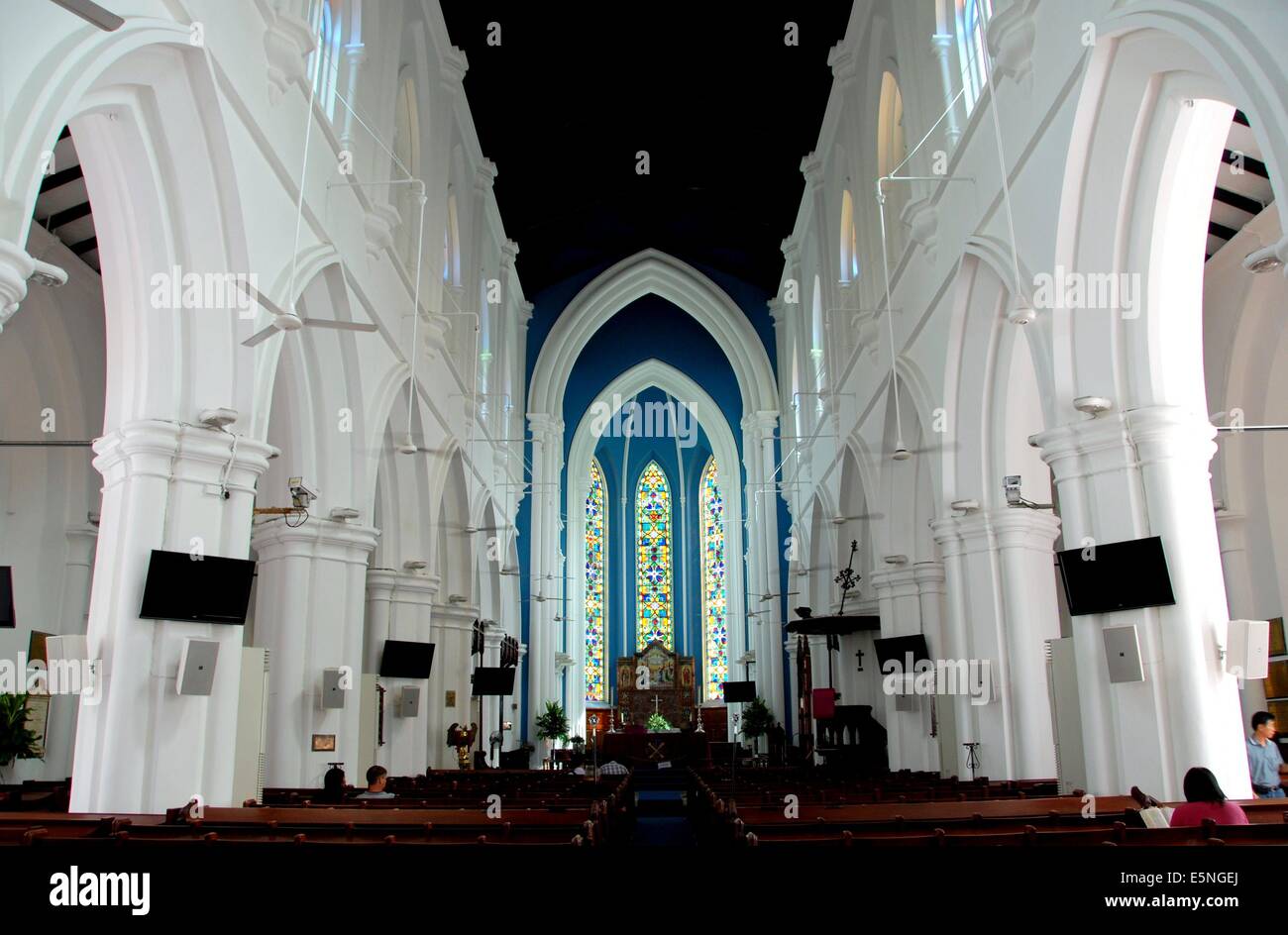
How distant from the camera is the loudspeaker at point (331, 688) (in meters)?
10.6

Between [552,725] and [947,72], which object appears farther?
[552,725]

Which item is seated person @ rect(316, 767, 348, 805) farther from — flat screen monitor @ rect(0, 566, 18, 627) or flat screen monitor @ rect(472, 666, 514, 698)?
flat screen monitor @ rect(472, 666, 514, 698)

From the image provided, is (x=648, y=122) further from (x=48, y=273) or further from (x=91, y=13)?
(x=91, y=13)

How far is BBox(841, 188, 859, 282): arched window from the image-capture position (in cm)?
1742

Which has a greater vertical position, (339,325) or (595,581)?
(595,581)

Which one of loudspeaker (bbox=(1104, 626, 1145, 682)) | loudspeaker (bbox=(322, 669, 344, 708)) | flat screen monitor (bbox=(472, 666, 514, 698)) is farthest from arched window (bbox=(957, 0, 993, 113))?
flat screen monitor (bbox=(472, 666, 514, 698))

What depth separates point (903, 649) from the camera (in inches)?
534

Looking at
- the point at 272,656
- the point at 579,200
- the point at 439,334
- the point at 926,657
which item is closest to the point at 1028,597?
the point at 926,657

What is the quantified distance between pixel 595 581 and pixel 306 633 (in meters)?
20.8

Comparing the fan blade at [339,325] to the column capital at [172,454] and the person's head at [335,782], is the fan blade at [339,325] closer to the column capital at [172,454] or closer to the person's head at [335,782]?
the column capital at [172,454]

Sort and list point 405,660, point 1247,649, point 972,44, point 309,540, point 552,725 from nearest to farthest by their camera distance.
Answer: point 1247,649 → point 309,540 → point 972,44 → point 405,660 → point 552,725

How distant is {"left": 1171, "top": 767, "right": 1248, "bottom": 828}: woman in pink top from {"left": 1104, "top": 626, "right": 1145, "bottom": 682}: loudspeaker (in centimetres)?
214

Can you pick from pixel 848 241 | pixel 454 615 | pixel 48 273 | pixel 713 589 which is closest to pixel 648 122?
pixel 848 241

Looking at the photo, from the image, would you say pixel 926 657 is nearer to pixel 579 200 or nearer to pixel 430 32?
pixel 430 32
